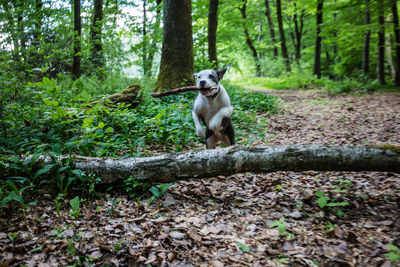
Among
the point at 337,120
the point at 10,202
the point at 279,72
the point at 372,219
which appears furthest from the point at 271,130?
the point at 279,72

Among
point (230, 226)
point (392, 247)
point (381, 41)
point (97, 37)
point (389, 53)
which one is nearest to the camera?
point (392, 247)

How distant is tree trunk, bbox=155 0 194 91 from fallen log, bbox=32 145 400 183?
4.89 m

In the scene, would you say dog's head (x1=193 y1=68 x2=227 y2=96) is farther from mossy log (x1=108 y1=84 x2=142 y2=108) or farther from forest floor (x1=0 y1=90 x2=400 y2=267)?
mossy log (x1=108 y1=84 x2=142 y2=108)

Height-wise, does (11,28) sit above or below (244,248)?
above

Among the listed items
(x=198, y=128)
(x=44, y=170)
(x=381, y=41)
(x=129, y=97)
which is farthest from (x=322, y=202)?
(x=381, y=41)

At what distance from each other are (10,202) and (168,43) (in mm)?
6466

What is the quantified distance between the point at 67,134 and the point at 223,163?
2.57m

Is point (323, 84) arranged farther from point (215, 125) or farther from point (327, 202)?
point (327, 202)

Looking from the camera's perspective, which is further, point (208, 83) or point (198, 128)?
point (198, 128)

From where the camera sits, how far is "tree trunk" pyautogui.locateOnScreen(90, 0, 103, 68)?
860 cm

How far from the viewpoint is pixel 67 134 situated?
378cm

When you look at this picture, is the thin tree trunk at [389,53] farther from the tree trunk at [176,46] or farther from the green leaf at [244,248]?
the green leaf at [244,248]

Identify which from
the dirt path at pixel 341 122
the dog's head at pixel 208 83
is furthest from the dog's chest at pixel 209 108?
the dirt path at pixel 341 122

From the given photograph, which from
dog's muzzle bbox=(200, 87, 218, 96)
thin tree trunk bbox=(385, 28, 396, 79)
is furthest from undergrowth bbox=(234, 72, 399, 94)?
dog's muzzle bbox=(200, 87, 218, 96)
